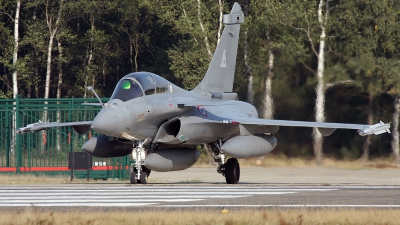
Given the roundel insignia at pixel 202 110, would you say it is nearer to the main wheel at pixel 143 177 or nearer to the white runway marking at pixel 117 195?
the main wheel at pixel 143 177

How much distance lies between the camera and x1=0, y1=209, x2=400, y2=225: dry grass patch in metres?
8.75

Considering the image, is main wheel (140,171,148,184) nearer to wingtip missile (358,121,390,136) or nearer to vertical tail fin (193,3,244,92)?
vertical tail fin (193,3,244,92)

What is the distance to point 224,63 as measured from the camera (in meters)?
19.9

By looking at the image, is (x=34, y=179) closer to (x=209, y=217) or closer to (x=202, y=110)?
(x=202, y=110)

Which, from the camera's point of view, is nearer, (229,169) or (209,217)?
(209,217)

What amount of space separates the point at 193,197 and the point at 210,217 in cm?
359

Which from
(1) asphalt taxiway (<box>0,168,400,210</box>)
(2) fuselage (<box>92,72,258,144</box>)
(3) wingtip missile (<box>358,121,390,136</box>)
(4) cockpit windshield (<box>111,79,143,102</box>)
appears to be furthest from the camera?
(4) cockpit windshield (<box>111,79,143,102</box>)

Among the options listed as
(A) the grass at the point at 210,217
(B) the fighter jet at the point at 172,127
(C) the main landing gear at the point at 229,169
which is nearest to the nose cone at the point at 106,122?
(B) the fighter jet at the point at 172,127

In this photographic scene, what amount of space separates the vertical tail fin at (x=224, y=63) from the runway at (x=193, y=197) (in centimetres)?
509

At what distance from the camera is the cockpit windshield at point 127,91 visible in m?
15.5

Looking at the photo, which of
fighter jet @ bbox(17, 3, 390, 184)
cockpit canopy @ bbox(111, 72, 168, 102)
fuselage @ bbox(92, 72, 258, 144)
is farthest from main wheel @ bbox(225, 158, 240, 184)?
cockpit canopy @ bbox(111, 72, 168, 102)

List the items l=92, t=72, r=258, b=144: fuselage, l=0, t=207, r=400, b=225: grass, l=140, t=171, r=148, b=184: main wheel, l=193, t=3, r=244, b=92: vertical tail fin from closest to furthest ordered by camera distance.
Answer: l=0, t=207, r=400, b=225: grass, l=92, t=72, r=258, b=144: fuselage, l=140, t=171, r=148, b=184: main wheel, l=193, t=3, r=244, b=92: vertical tail fin

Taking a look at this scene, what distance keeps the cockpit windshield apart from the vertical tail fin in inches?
148

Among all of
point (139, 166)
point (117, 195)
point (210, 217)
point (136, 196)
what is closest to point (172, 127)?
point (139, 166)
